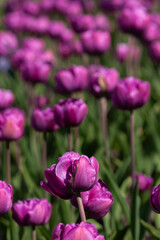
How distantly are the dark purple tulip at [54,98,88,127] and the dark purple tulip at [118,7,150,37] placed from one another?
1.25m

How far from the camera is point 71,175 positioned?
32.6 inches

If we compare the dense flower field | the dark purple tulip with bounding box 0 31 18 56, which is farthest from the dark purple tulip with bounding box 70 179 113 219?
the dark purple tulip with bounding box 0 31 18 56

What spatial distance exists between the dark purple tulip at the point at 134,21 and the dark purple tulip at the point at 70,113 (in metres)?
1.25

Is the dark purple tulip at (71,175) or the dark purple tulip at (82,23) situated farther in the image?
the dark purple tulip at (82,23)

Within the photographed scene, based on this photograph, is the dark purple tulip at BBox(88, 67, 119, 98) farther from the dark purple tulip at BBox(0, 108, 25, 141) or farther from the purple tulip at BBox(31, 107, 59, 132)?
the dark purple tulip at BBox(0, 108, 25, 141)

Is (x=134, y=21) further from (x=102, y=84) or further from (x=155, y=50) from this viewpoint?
(x=102, y=84)

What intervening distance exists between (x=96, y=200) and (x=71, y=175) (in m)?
0.10

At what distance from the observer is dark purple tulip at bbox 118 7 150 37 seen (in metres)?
2.58

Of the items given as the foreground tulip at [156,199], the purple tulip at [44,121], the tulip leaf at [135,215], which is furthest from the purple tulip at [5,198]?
the purple tulip at [44,121]

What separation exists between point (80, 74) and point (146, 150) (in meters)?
0.66

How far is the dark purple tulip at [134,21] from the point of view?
8.45ft

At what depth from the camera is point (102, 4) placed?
486cm

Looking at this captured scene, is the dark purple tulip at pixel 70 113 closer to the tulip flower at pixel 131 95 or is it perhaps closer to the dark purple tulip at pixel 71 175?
the tulip flower at pixel 131 95

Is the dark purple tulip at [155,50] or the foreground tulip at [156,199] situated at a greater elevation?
the foreground tulip at [156,199]
